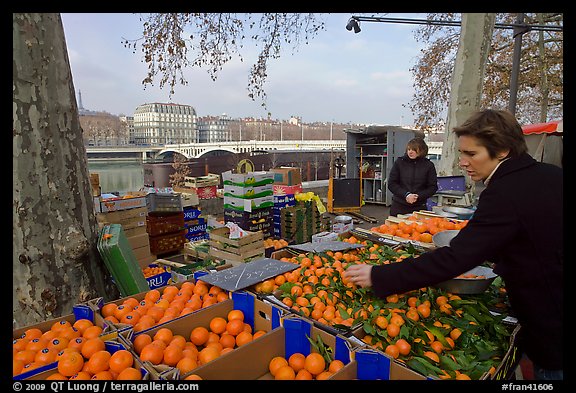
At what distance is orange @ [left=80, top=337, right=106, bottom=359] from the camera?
1.48 m

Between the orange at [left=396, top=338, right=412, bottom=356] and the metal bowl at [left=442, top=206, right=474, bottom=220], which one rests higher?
the metal bowl at [left=442, top=206, right=474, bottom=220]

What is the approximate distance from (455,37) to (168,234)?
15122mm

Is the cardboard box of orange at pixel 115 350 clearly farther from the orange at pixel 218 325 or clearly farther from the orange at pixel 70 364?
the orange at pixel 218 325

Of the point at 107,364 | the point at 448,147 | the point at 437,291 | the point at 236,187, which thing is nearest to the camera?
the point at 107,364

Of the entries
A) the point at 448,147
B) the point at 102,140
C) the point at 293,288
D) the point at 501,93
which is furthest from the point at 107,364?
the point at 102,140

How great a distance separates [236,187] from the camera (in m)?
6.35

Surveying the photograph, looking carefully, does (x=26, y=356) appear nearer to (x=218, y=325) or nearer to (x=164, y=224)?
(x=218, y=325)

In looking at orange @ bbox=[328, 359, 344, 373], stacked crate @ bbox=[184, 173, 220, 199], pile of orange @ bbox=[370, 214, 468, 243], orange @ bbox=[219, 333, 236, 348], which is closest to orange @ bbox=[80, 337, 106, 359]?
orange @ bbox=[219, 333, 236, 348]

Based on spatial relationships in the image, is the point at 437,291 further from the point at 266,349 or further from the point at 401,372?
the point at 266,349

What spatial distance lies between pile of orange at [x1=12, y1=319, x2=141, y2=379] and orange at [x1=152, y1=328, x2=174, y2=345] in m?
0.19

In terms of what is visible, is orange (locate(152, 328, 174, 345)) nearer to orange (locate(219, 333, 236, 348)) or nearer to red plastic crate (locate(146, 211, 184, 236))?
orange (locate(219, 333, 236, 348))

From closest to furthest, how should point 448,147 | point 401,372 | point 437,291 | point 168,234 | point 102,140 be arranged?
point 401,372
point 437,291
point 168,234
point 448,147
point 102,140

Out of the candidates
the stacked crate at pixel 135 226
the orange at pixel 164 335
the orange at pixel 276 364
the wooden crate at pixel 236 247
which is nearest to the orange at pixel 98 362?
the orange at pixel 164 335

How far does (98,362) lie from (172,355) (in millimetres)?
293
